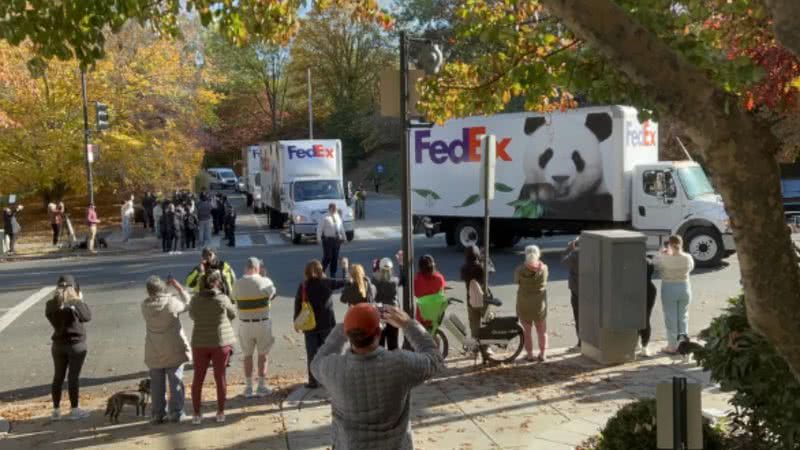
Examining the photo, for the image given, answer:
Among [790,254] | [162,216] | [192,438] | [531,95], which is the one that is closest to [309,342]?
[192,438]

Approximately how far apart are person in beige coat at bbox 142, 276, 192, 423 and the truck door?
14.2 meters

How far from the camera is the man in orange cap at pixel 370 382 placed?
176 inches

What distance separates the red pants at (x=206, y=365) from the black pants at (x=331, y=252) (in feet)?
32.7

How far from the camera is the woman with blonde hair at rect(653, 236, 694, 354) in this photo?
11398mm

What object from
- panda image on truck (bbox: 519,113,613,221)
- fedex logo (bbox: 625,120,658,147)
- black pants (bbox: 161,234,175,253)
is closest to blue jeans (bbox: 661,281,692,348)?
panda image on truck (bbox: 519,113,613,221)

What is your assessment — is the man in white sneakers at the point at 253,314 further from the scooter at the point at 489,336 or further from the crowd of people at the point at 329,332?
the scooter at the point at 489,336

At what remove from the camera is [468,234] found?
2388 cm

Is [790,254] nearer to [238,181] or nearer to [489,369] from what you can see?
[489,369]

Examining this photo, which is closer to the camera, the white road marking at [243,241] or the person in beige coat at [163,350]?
the person in beige coat at [163,350]

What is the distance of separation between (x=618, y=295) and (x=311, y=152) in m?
20.9

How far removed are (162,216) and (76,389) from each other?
721 inches

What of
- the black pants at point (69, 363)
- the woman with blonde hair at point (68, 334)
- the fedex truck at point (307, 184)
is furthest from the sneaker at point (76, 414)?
the fedex truck at point (307, 184)

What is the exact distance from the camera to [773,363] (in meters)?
5.70

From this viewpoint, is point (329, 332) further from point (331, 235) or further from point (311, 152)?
point (311, 152)
